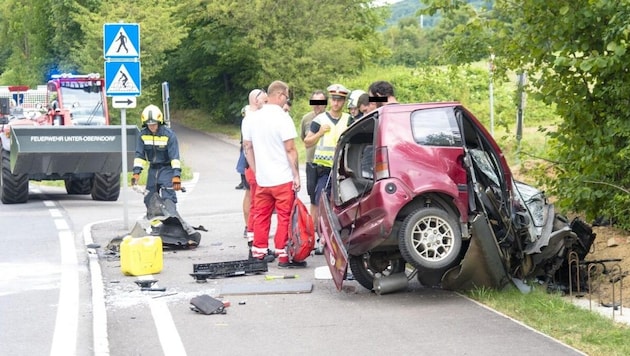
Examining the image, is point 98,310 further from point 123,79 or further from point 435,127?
point 123,79

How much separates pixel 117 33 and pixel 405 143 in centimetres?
683

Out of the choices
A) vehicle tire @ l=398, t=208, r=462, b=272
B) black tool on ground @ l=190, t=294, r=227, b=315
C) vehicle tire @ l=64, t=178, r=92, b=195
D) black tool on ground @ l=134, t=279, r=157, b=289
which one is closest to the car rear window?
vehicle tire @ l=398, t=208, r=462, b=272

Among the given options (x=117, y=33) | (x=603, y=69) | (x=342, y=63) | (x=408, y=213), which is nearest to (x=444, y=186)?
(x=408, y=213)

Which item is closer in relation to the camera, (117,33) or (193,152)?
(117,33)

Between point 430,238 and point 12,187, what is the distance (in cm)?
1401

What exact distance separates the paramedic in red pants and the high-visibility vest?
A: 646 mm

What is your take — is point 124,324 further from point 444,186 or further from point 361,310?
point 444,186

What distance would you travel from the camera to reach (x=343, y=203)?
33.1ft

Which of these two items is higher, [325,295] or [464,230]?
[464,230]

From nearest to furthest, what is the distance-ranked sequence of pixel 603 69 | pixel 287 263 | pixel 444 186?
pixel 444 186, pixel 603 69, pixel 287 263

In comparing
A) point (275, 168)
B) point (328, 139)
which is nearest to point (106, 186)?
point (328, 139)

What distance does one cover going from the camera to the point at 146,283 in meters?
10.5

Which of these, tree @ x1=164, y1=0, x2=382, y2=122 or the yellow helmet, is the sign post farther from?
tree @ x1=164, y1=0, x2=382, y2=122

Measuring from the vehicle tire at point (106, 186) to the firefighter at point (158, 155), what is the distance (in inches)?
325
